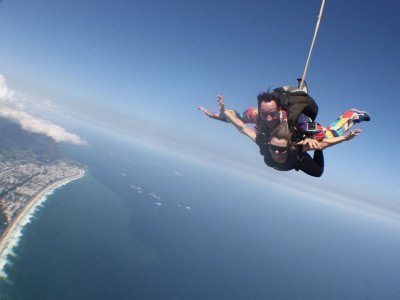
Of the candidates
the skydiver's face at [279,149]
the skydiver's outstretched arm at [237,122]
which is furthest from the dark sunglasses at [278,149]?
the skydiver's outstretched arm at [237,122]

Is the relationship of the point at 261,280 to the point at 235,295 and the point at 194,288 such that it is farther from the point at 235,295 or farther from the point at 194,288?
the point at 194,288

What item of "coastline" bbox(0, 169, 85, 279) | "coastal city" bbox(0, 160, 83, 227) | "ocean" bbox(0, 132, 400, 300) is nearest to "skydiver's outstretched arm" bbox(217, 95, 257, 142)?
"ocean" bbox(0, 132, 400, 300)

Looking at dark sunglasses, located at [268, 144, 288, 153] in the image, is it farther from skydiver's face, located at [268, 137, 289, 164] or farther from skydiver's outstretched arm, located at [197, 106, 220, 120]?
skydiver's outstretched arm, located at [197, 106, 220, 120]

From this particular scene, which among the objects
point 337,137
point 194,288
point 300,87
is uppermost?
point 300,87

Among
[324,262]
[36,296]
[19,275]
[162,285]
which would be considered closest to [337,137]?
[36,296]

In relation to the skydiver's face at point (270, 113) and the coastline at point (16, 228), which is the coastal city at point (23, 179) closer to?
the coastline at point (16, 228)

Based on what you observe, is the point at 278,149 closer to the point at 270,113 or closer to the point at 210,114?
the point at 270,113

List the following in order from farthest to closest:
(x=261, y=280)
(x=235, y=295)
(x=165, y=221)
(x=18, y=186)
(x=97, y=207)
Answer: (x=165, y=221)
(x=97, y=207)
(x=18, y=186)
(x=261, y=280)
(x=235, y=295)
